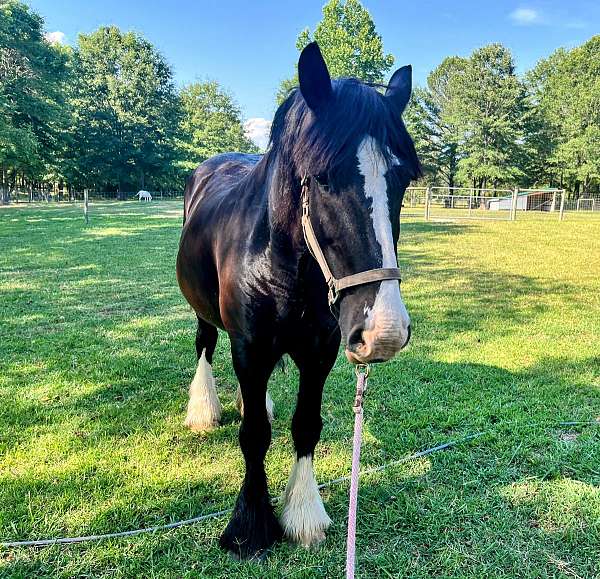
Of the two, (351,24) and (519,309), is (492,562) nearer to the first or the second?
(519,309)

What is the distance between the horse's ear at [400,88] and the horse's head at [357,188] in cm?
16

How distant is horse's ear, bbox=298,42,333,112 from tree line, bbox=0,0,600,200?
3453cm

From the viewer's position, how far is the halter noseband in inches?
51.0

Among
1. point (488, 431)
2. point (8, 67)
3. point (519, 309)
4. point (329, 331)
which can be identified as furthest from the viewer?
point (8, 67)

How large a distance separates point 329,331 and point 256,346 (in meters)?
0.32

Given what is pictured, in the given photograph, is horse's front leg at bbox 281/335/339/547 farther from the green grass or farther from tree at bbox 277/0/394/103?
tree at bbox 277/0/394/103

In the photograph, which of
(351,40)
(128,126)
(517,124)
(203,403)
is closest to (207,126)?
(128,126)

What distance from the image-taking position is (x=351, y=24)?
30438 mm

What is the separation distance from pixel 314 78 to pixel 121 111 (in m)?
48.5

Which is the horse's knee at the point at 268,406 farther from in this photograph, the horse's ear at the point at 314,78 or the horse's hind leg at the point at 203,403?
the horse's ear at the point at 314,78

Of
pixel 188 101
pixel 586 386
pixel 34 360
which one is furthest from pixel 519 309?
pixel 188 101

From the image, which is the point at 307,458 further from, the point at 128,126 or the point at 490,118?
the point at 128,126

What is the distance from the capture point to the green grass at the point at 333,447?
198 centimetres

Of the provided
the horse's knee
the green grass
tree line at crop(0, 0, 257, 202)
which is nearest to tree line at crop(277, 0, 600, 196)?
tree line at crop(0, 0, 257, 202)
